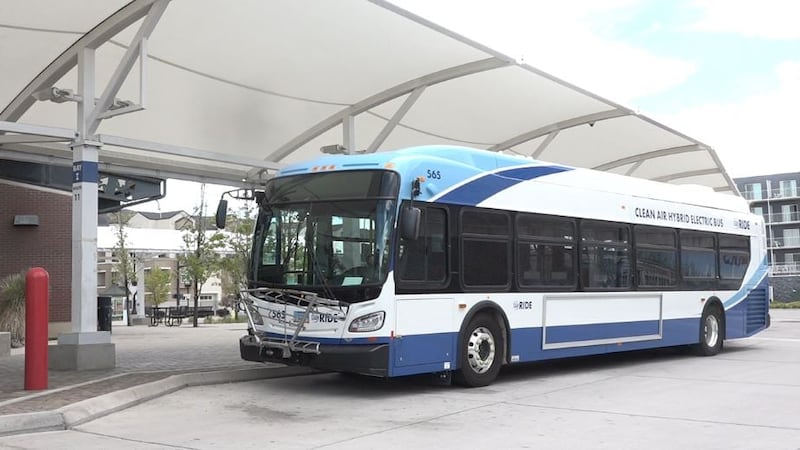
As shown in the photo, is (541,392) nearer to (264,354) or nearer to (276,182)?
(264,354)

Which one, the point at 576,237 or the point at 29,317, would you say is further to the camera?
the point at 576,237

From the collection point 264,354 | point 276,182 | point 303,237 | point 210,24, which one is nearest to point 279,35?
point 210,24

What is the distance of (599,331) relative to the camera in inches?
504

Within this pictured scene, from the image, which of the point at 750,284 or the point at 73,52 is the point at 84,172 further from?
the point at 750,284

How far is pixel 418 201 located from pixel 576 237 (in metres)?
3.57

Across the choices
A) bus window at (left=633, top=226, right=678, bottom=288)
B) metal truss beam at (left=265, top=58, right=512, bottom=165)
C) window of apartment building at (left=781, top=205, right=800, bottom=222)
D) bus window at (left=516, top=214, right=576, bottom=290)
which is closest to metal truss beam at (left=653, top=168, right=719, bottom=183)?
bus window at (left=633, top=226, right=678, bottom=288)

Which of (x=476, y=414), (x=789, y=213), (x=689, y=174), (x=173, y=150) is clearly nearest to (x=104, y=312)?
(x=173, y=150)

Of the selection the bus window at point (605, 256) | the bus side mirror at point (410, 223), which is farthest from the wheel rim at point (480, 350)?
the bus window at point (605, 256)

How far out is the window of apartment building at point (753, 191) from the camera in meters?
92.4

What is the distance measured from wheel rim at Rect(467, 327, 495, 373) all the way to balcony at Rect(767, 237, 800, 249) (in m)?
85.4

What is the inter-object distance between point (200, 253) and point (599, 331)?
2676 centimetres

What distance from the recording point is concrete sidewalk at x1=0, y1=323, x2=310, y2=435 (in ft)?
26.5

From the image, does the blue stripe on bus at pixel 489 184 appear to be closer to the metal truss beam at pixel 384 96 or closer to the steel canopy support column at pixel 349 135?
the metal truss beam at pixel 384 96

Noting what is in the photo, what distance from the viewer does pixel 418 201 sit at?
10.1 metres
